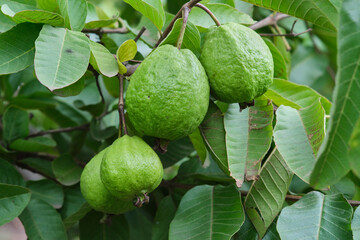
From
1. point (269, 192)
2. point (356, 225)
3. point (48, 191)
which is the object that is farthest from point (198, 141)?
point (48, 191)

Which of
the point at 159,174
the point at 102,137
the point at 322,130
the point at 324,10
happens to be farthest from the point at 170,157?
the point at 324,10

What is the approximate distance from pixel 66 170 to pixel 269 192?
759 millimetres

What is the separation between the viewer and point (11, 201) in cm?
120

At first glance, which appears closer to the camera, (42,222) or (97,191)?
(97,191)

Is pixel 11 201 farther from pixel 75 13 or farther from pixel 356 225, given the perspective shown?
pixel 356 225

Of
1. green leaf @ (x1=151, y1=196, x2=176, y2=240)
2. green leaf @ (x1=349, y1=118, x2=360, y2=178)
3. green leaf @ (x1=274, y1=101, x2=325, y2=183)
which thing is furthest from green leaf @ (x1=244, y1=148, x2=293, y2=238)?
green leaf @ (x1=349, y1=118, x2=360, y2=178)

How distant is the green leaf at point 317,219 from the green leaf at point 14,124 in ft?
3.36

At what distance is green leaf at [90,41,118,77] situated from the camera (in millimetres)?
1019

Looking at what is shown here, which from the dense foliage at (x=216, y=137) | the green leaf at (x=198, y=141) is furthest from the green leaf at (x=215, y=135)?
the green leaf at (x=198, y=141)

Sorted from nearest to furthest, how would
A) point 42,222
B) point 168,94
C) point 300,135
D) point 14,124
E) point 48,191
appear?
point 168,94 → point 300,135 → point 42,222 → point 48,191 → point 14,124

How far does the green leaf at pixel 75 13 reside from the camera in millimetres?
1109

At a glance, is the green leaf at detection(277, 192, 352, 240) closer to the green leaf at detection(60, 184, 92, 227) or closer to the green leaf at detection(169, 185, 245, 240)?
the green leaf at detection(169, 185, 245, 240)

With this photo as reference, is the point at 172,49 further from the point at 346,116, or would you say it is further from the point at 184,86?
the point at 346,116

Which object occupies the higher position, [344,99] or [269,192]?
[344,99]
